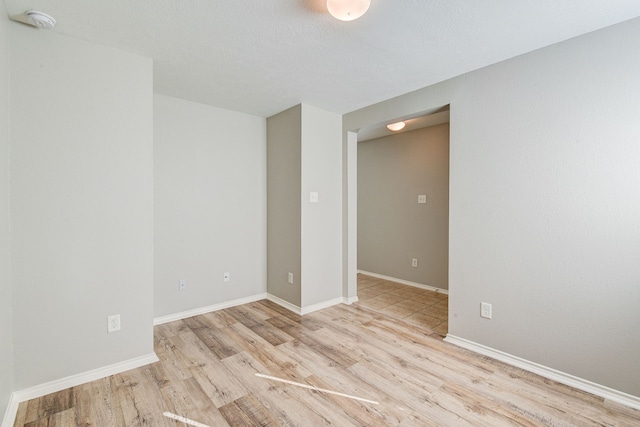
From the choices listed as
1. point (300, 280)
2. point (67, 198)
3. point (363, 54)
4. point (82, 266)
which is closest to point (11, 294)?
point (82, 266)

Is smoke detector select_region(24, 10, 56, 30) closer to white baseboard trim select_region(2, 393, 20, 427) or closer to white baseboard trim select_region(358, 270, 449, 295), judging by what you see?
white baseboard trim select_region(2, 393, 20, 427)

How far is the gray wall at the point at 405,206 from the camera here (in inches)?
163

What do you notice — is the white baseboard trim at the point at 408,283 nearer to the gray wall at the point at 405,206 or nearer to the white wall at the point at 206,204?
the gray wall at the point at 405,206

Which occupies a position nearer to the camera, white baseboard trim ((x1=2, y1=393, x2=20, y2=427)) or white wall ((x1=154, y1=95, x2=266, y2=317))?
white baseboard trim ((x1=2, y1=393, x2=20, y2=427))

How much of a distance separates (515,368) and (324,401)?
1.50 m

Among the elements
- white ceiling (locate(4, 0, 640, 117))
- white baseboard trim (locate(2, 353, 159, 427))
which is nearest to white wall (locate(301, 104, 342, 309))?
white ceiling (locate(4, 0, 640, 117))

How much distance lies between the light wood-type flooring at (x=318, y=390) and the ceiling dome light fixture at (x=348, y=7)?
222cm

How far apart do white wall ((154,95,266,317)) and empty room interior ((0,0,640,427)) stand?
2.3 inches

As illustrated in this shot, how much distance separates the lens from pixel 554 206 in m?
2.05

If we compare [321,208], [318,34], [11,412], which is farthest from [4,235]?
[321,208]

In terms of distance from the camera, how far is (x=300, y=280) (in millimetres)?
3281

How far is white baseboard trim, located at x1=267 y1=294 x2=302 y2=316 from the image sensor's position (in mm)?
3328

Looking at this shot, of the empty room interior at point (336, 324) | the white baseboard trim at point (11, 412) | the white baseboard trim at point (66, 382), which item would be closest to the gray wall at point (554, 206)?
the empty room interior at point (336, 324)

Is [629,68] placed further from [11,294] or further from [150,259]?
[11,294]
